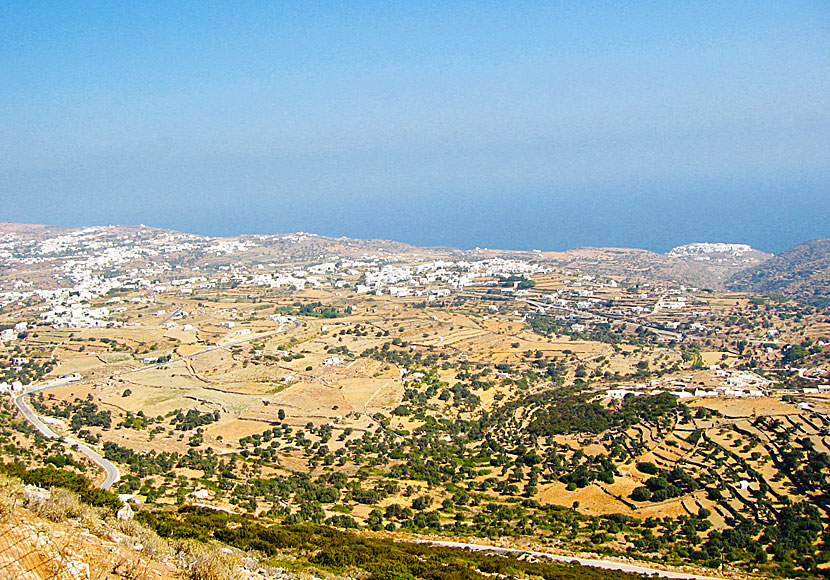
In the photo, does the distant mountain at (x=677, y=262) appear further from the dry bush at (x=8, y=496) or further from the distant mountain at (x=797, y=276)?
the dry bush at (x=8, y=496)

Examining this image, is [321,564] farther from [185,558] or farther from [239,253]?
[239,253]

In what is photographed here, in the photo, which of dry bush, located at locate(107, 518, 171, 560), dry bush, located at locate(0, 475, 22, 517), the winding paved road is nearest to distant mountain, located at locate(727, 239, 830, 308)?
the winding paved road

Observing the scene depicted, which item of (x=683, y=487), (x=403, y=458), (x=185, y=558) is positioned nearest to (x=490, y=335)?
(x=403, y=458)

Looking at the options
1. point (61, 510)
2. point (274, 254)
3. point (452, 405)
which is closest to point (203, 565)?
point (61, 510)

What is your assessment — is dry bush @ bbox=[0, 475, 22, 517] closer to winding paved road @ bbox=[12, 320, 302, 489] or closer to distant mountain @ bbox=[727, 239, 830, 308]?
winding paved road @ bbox=[12, 320, 302, 489]

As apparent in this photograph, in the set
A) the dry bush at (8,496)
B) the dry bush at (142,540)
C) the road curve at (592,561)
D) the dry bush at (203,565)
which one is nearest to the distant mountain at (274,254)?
the road curve at (592,561)

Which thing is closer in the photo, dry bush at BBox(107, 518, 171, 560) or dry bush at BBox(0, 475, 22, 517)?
dry bush at BBox(0, 475, 22, 517)

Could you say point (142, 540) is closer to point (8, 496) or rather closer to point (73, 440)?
point (8, 496)
